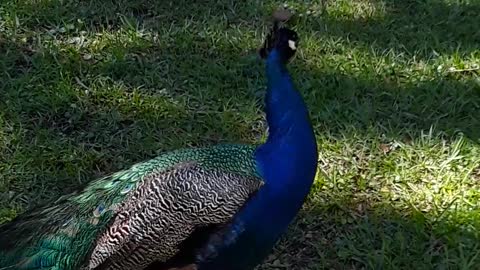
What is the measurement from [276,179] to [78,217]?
52 cm

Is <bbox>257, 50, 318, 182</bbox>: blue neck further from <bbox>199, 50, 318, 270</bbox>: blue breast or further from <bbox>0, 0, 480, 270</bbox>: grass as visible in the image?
Answer: <bbox>0, 0, 480, 270</bbox>: grass

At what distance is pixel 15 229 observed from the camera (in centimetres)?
226

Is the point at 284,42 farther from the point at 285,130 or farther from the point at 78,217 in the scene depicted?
the point at 78,217

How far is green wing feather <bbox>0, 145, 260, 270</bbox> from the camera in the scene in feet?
7.00

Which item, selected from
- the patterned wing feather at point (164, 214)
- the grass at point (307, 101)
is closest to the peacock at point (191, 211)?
the patterned wing feather at point (164, 214)

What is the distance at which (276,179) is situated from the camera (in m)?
2.18

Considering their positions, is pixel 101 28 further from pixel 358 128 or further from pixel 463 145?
pixel 463 145

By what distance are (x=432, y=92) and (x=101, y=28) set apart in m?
1.54

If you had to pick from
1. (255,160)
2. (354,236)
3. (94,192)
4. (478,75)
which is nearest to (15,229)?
(94,192)

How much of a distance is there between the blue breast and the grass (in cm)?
53

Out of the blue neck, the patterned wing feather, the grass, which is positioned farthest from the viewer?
the grass

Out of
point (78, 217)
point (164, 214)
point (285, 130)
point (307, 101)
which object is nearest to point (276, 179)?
point (285, 130)

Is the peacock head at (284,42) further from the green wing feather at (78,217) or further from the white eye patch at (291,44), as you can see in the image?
the green wing feather at (78,217)

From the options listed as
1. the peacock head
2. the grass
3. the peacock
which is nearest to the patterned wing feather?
the peacock
